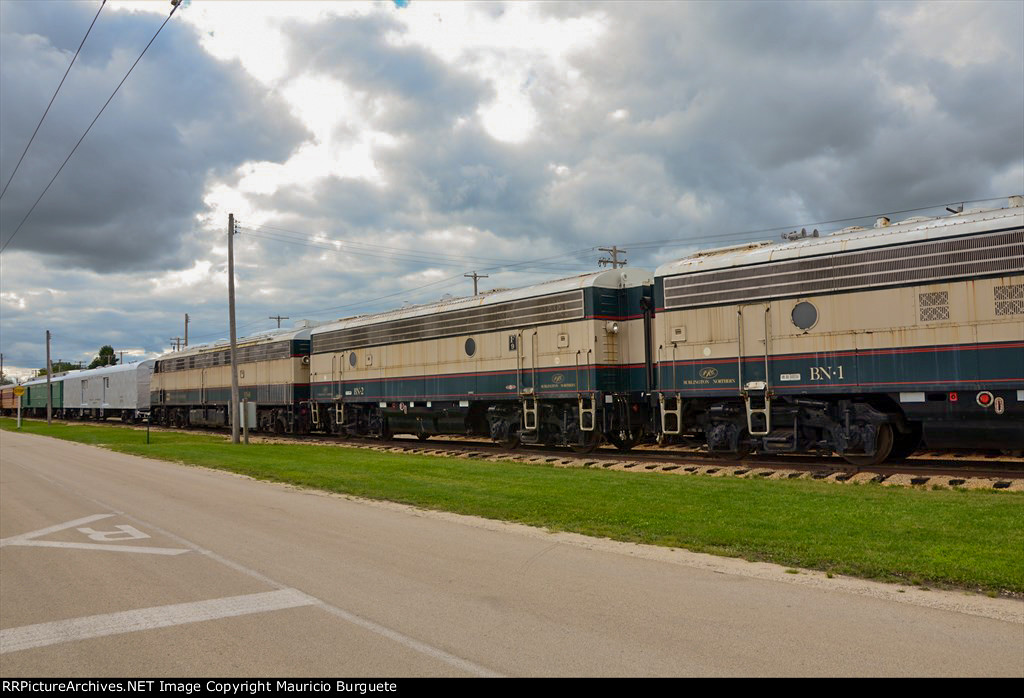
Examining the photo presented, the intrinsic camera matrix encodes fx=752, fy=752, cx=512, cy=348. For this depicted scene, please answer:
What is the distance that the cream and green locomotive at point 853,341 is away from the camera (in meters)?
12.9

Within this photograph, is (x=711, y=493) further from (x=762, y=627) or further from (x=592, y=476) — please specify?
(x=762, y=627)

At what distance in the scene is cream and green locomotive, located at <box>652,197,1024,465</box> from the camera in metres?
12.9

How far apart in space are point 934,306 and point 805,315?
2.36 m

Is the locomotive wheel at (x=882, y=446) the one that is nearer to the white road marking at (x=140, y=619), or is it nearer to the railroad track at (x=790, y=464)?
the railroad track at (x=790, y=464)

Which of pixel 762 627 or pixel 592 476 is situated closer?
pixel 762 627

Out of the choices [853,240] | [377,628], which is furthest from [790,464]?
[377,628]

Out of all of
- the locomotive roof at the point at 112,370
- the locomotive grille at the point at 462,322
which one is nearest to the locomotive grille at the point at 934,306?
the locomotive grille at the point at 462,322

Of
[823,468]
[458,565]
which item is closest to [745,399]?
[823,468]

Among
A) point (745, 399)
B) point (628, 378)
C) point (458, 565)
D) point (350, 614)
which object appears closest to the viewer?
point (350, 614)

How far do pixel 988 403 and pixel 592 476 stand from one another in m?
7.08

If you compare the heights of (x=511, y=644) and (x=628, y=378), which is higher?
(x=628, y=378)

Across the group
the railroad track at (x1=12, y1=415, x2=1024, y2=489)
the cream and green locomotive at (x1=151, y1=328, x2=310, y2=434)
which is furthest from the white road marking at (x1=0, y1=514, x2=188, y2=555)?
the cream and green locomotive at (x1=151, y1=328, x2=310, y2=434)
